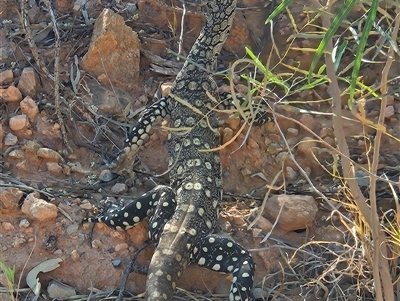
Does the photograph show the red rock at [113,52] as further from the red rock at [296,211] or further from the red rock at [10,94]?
Answer: the red rock at [296,211]

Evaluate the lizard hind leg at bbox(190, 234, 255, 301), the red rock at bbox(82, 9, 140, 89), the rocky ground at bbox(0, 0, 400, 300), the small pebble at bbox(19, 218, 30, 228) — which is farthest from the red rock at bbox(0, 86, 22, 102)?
the lizard hind leg at bbox(190, 234, 255, 301)

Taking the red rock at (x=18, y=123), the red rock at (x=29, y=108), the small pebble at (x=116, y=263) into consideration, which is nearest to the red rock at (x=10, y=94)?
the red rock at (x=29, y=108)

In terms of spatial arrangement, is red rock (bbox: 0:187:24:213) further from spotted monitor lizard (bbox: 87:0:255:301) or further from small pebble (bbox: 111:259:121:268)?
small pebble (bbox: 111:259:121:268)

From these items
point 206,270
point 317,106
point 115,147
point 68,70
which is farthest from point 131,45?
point 206,270

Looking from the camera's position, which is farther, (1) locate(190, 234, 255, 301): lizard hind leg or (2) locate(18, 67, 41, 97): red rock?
(2) locate(18, 67, 41, 97): red rock

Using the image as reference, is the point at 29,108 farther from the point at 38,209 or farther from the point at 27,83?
the point at 38,209

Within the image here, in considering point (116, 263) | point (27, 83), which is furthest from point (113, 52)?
point (116, 263)
